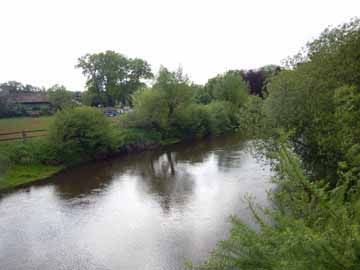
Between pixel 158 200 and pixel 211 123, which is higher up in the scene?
pixel 211 123

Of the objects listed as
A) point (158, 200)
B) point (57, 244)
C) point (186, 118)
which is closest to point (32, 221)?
point (57, 244)

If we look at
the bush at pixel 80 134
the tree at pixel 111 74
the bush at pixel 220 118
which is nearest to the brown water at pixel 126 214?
the bush at pixel 80 134

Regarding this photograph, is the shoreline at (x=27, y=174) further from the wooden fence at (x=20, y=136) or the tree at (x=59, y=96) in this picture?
the tree at (x=59, y=96)

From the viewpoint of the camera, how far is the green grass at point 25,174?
14.4 metres

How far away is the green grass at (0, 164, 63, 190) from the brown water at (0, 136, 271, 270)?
2.90ft

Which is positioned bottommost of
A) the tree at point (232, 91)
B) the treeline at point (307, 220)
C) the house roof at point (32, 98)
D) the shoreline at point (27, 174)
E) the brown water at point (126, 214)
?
Answer: the brown water at point (126, 214)

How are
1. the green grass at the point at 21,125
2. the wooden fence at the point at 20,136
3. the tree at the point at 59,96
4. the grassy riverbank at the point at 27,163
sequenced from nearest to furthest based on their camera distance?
the grassy riverbank at the point at 27,163, the wooden fence at the point at 20,136, the green grass at the point at 21,125, the tree at the point at 59,96

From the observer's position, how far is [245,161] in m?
17.2

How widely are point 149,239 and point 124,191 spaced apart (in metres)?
4.77

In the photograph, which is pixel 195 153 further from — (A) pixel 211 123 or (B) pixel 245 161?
(A) pixel 211 123

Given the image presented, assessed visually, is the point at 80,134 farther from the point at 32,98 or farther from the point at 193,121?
→ the point at 32,98

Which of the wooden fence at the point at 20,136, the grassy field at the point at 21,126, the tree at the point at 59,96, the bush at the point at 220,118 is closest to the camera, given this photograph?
the wooden fence at the point at 20,136

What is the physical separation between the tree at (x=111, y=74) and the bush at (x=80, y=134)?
2196 centimetres

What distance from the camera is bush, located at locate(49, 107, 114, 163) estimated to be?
17.9m
